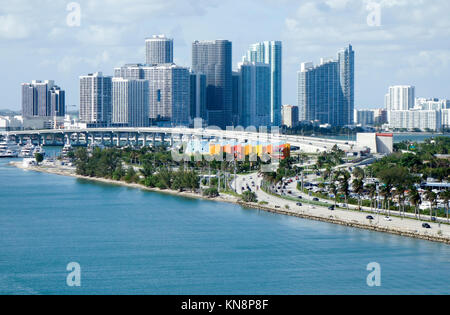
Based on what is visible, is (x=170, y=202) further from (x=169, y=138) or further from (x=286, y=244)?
(x=169, y=138)

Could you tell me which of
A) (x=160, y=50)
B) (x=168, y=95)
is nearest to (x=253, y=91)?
(x=160, y=50)

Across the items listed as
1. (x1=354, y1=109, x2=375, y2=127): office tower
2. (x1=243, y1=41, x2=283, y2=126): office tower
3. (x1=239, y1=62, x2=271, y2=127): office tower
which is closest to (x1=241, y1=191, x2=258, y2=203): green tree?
(x1=239, y1=62, x2=271, y2=127): office tower

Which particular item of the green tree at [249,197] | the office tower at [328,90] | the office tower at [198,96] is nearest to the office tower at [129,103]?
the office tower at [198,96]

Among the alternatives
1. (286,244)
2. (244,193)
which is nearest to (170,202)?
(244,193)

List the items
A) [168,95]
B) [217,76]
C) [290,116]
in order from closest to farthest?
1. [168,95]
2. [217,76]
3. [290,116]

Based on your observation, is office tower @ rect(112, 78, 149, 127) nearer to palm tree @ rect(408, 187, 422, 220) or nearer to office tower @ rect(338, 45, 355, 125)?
office tower @ rect(338, 45, 355, 125)

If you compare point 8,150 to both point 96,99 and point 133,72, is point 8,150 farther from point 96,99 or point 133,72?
point 133,72
